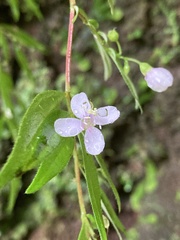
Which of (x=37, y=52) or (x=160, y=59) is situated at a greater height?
(x=37, y=52)

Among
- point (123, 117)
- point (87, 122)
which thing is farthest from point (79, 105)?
point (123, 117)

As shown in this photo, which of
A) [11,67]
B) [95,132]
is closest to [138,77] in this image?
[11,67]

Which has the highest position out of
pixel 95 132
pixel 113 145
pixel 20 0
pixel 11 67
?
pixel 20 0

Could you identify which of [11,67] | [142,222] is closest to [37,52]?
[11,67]

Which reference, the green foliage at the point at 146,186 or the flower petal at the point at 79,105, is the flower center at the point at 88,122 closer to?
the flower petal at the point at 79,105

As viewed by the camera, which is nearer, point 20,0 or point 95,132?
point 95,132

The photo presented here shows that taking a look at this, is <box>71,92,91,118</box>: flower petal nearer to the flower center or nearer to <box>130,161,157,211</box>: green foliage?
the flower center

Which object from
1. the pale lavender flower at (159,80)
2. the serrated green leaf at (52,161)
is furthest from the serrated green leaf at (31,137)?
the pale lavender flower at (159,80)

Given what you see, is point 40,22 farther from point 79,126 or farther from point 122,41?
point 79,126
